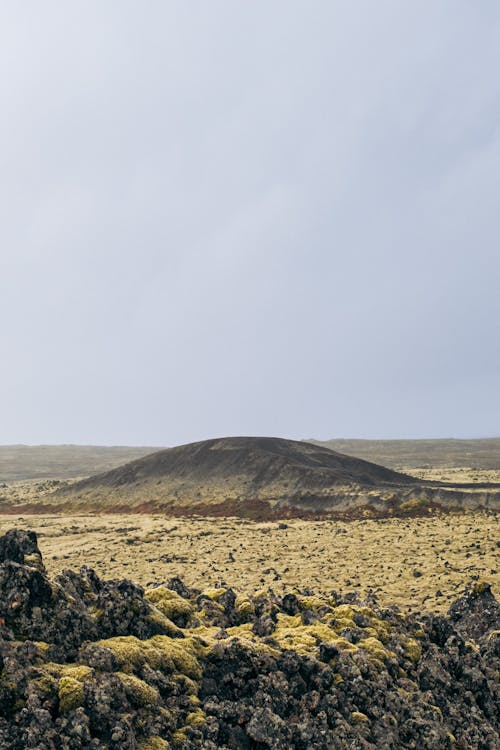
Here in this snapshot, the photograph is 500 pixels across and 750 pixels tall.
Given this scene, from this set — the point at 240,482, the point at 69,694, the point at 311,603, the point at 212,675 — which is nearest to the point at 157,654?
the point at 212,675

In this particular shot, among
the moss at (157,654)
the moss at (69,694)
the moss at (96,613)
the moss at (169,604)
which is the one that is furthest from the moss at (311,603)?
the moss at (69,694)

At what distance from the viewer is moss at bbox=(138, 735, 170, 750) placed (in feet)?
34.8

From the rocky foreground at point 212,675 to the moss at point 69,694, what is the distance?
0.02 meters

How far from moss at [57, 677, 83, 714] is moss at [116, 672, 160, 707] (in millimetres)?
1046

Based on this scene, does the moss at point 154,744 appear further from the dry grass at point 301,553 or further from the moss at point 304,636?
the dry grass at point 301,553

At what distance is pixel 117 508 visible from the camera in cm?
8494

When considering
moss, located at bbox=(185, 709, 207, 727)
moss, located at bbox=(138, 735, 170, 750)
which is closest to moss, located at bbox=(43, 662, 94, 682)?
moss, located at bbox=(138, 735, 170, 750)

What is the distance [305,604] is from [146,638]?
757cm

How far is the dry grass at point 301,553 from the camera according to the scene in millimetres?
36000

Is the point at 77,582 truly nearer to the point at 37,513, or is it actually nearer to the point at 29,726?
the point at 29,726

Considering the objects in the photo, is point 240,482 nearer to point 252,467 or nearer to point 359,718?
point 252,467

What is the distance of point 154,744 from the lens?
1071 cm

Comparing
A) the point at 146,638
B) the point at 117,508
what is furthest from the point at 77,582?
the point at 117,508

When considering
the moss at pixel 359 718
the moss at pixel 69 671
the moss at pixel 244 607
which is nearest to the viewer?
the moss at pixel 69 671
